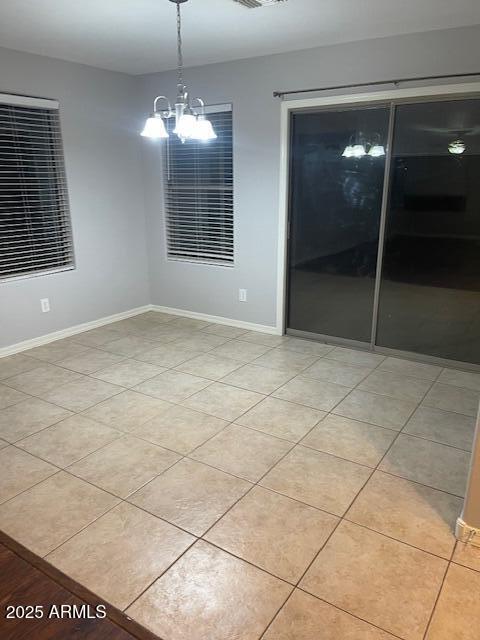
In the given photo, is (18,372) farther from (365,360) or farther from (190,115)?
(365,360)

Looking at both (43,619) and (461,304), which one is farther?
(461,304)

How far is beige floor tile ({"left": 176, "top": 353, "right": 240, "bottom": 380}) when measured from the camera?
374 centimetres

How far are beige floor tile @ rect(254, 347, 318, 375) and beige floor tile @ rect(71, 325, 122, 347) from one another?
5.18 feet

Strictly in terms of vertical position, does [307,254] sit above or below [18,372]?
above

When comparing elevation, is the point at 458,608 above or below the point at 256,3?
below

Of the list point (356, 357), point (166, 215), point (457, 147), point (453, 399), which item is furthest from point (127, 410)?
point (457, 147)

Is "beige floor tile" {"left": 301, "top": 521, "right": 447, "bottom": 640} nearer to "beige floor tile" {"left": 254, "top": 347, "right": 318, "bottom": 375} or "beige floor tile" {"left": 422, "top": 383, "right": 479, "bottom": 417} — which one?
"beige floor tile" {"left": 422, "top": 383, "right": 479, "bottom": 417}

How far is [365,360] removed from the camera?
158 inches

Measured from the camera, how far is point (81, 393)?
3.40m

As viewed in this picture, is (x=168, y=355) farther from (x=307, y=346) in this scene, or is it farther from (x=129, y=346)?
(x=307, y=346)

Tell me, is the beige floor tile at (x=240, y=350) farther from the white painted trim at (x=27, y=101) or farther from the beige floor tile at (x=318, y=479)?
the white painted trim at (x=27, y=101)

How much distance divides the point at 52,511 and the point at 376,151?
3457mm

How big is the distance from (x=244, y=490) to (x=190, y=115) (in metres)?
2.12

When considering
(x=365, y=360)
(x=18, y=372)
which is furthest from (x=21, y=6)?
(x=365, y=360)
